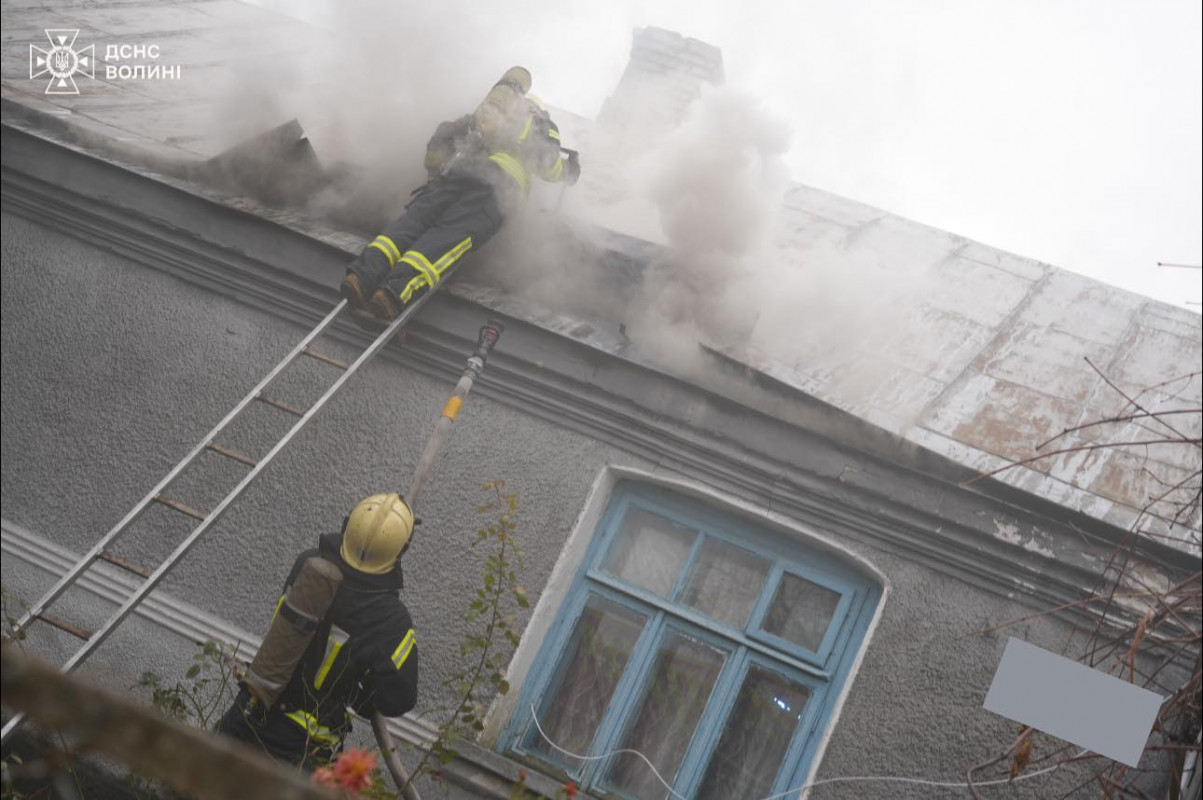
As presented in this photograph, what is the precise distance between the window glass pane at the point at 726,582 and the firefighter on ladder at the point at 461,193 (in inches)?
77.5

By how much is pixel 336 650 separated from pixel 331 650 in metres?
0.03

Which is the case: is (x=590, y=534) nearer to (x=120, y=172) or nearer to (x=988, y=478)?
(x=988, y=478)

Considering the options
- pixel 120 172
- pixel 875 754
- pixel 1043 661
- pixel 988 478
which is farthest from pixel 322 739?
pixel 120 172

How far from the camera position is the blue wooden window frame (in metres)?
4.54

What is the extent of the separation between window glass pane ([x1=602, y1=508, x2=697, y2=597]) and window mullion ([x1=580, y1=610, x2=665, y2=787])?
0.19 meters

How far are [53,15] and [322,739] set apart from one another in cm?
714

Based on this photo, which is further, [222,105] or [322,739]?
[222,105]

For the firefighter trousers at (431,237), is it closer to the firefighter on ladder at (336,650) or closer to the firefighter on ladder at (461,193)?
the firefighter on ladder at (461,193)

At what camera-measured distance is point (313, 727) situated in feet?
11.5

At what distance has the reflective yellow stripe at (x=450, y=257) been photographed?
4.80m

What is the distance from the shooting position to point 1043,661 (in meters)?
3.62

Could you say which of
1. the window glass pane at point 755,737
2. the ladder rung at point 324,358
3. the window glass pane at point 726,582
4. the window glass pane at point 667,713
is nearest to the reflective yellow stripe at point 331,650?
the ladder rung at point 324,358

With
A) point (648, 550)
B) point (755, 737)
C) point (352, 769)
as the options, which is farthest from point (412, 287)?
point (352, 769)

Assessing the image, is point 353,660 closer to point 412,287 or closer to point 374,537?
point 374,537
